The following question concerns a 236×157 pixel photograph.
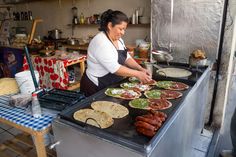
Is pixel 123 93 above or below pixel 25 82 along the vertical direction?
below

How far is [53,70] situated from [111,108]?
2283 mm

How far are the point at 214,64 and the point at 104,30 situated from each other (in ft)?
4.94

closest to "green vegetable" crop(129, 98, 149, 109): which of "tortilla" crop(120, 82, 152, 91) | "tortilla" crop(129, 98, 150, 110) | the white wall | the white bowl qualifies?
"tortilla" crop(129, 98, 150, 110)

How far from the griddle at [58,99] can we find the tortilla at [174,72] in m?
1.00

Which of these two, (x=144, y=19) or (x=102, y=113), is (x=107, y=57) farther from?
(x=144, y=19)

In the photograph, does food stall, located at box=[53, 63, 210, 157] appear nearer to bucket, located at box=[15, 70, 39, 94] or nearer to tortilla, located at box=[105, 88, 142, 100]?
tortilla, located at box=[105, 88, 142, 100]

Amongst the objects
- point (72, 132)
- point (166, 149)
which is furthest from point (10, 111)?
point (166, 149)

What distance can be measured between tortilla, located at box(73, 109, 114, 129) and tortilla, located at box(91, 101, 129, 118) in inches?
2.1

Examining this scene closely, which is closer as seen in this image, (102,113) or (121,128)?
(121,128)

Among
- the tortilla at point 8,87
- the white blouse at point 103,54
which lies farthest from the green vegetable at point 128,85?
the tortilla at point 8,87

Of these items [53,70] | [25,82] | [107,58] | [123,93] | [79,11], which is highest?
[79,11]

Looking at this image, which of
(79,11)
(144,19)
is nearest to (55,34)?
(79,11)

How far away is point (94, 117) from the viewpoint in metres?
1.35

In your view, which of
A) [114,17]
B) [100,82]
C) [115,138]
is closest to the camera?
[115,138]
